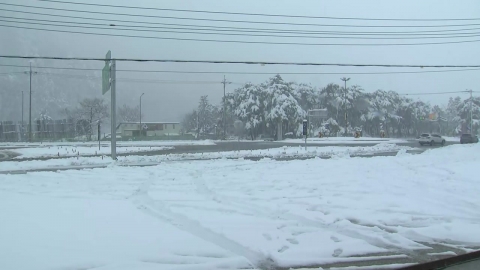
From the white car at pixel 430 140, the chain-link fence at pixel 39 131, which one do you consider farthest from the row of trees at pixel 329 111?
the chain-link fence at pixel 39 131

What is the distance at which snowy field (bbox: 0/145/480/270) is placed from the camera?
5.83 metres

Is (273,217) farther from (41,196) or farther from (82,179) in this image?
(82,179)

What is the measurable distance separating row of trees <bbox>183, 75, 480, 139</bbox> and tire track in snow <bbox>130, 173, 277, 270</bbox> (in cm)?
6243

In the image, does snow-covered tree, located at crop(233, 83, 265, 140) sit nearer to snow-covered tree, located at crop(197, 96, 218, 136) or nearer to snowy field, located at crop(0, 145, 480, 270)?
snow-covered tree, located at crop(197, 96, 218, 136)

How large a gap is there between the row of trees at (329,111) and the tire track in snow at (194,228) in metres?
62.4

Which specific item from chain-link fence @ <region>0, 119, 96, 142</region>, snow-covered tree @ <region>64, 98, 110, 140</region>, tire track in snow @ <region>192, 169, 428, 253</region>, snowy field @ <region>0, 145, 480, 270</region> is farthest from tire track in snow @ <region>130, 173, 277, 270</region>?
snow-covered tree @ <region>64, 98, 110, 140</region>

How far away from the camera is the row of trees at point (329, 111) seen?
243 ft

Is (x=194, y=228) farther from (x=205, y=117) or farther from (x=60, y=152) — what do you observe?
(x=205, y=117)

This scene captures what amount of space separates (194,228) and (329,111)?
279 ft

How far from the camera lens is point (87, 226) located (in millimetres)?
7441

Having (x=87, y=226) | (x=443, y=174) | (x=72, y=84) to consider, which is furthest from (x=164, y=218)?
(x=72, y=84)

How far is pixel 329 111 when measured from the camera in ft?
293

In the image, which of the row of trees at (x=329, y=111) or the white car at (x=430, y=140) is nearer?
the white car at (x=430, y=140)

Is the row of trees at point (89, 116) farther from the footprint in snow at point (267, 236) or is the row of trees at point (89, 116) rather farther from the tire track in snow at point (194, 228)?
the footprint in snow at point (267, 236)
